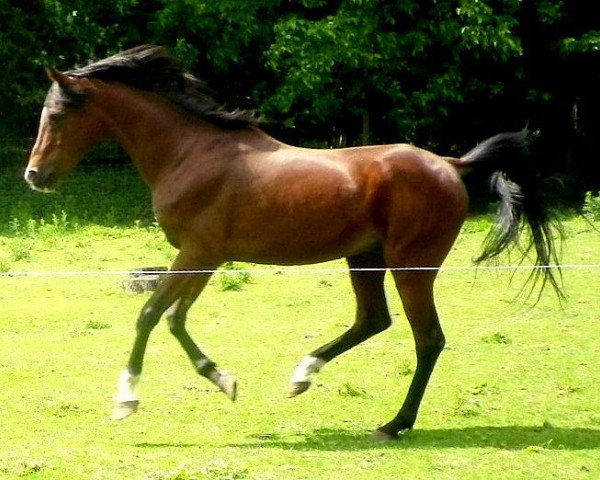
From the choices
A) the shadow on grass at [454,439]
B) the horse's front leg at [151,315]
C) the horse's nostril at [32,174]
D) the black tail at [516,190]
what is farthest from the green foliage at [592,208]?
the horse's nostril at [32,174]

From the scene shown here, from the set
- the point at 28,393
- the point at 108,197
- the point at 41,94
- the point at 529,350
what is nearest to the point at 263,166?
the point at 28,393

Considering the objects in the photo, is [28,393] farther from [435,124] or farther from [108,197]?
[435,124]

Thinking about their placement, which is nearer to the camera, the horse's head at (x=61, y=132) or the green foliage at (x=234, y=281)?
the horse's head at (x=61, y=132)

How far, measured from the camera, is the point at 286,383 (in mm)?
8023

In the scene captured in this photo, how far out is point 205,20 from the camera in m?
18.3

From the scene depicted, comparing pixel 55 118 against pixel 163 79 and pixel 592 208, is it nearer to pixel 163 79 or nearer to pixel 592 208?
pixel 163 79

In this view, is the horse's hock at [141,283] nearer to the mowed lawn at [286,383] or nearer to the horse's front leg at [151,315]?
the mowed lawn at [286,383]

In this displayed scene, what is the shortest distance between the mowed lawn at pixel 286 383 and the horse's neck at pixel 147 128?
2.83 ft

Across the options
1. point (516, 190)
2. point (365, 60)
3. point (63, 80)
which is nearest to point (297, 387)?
point (516, 190)

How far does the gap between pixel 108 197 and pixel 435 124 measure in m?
5.38

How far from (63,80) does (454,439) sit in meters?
3.02

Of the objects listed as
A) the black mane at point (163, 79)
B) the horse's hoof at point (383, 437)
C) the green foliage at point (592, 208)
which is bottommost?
the green foliage at point (592, 208)

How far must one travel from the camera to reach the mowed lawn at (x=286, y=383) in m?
6.06

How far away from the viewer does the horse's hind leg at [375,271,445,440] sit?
6.64 meters
